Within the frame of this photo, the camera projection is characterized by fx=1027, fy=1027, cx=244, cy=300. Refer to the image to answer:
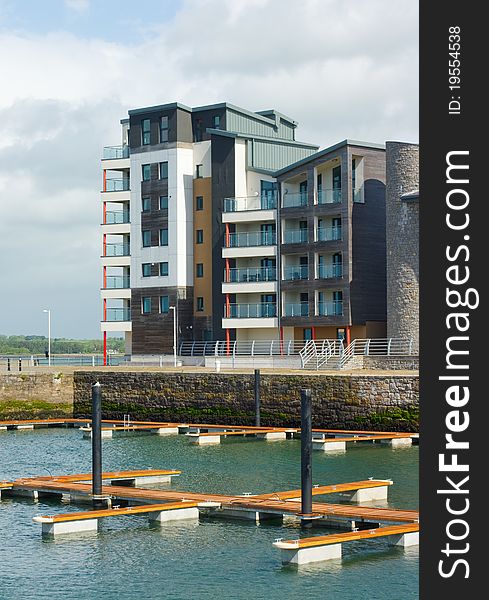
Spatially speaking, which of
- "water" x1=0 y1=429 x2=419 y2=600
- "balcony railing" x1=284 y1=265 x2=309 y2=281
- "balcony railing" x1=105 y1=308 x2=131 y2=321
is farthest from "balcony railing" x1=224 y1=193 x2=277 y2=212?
"water" x1=0 y1=429 x2=419 y2=600

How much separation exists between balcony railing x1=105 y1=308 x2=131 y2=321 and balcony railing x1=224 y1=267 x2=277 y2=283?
8.28 meters

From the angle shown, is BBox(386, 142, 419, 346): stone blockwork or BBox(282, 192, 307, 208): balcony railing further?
BBox(282, 192, 307, 208): balcony railing

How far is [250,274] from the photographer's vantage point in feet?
A: 191

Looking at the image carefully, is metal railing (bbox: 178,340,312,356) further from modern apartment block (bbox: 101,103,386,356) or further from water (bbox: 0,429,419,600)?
water (bbox: 0,429,419,600)

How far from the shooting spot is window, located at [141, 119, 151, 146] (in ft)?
204

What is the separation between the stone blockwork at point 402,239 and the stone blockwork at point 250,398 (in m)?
10.1

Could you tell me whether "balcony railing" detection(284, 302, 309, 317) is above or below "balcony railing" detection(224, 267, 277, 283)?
below

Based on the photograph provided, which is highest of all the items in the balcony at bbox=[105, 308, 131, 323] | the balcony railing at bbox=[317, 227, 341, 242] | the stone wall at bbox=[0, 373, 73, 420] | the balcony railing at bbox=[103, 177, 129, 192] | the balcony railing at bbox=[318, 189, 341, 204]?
the balcony railing at bbox=[103, 177, 129, 192]

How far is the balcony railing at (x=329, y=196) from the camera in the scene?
54.2 metres

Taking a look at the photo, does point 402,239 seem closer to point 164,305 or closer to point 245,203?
point 245,203

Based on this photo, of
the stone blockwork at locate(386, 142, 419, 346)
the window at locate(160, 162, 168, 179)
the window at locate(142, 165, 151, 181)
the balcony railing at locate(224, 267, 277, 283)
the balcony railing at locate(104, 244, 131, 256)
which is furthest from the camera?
the balcony railing at locate(104, 244, 131, 256)

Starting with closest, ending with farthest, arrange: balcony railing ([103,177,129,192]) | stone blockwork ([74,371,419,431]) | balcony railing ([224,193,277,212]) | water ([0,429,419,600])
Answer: water ([0,429,419,600]) → stone blockwork ([74,371,419,431]) → balcony railing ([224,193,277,212]) → balcony railing ([103,177,129,192])

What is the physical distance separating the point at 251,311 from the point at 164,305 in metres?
6.34

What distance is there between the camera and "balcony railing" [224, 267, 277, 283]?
190ft
